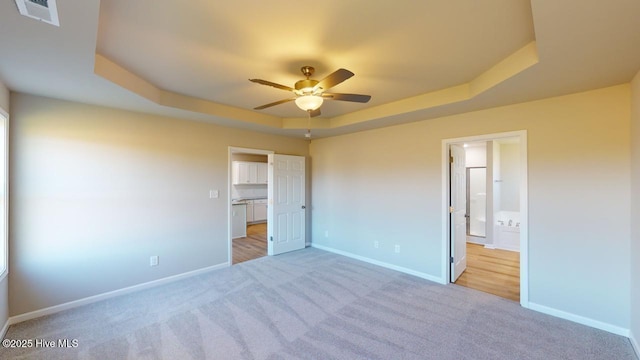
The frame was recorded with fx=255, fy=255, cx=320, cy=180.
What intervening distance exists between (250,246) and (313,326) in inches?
139

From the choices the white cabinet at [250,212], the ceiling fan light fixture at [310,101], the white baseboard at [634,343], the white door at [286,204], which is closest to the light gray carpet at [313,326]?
the white baseboard at [634,343]

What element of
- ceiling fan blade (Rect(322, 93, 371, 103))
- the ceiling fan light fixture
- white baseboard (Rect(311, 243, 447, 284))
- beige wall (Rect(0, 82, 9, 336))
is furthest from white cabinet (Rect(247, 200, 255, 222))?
ceiling fan blade (Rect(322, 93, 371, 103))

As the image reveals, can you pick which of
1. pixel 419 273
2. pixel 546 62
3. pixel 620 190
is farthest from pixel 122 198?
pixel 620 190

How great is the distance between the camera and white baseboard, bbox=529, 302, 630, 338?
2477mm

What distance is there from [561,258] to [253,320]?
3414 millimetres

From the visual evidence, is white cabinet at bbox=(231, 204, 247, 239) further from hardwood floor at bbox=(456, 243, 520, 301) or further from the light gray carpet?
hardwood floor at bbox=(456, 243, 520, 301)

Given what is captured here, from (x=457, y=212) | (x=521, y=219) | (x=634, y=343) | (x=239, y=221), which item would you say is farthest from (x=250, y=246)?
(x=634, y=343)

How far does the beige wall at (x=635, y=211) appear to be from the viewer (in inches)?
88.3

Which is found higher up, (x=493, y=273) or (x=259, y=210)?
(x=259, y=210)

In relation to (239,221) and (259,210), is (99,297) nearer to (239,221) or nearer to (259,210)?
A: (239,221)

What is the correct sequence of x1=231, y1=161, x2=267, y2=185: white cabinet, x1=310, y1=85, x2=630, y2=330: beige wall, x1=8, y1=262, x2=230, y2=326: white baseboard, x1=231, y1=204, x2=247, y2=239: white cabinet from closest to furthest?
x1=310, y1=85, x2=630, y2=330: beige wall
x1=8, y1=262, x2=230, y2=326: white baseboard
x1=231, y1=204, x2=247, y2=239: white cabinet
x1=231, y1=161, x2=267, y2=185: white cabinet

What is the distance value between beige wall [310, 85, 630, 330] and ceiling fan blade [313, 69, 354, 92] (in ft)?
7.67

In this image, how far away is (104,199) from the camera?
3.23 meters

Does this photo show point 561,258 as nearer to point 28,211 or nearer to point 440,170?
point 440,170
